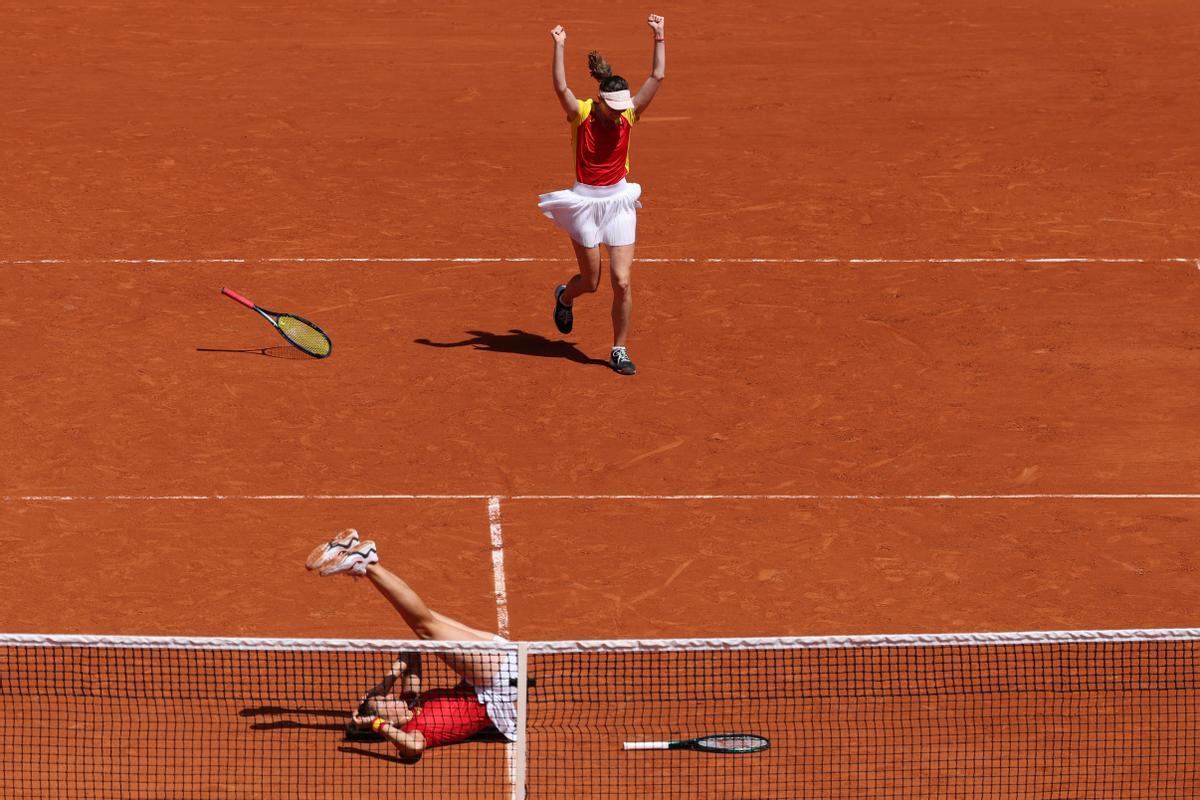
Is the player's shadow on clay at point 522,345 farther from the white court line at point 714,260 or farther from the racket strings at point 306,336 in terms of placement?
the white court line at point 714,260

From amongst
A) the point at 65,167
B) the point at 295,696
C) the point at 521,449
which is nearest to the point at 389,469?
the point at 521,449

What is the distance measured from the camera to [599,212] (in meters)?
15.6

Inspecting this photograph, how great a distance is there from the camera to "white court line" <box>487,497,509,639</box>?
12.4 m

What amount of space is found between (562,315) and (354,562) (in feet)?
21.0

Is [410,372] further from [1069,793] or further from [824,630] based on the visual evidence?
[1069,793]

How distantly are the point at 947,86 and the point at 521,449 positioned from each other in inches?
433

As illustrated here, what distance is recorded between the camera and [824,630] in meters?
12.4

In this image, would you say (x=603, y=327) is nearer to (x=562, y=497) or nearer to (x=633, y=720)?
(x=562, y=497)

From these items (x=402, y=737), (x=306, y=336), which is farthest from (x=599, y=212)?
(x=402, y=737)

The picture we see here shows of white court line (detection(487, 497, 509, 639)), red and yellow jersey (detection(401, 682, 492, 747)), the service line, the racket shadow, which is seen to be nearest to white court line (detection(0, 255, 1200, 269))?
the racket shadow

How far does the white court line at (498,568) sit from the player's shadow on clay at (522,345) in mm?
2856

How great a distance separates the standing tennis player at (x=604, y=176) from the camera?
1516 centimetres

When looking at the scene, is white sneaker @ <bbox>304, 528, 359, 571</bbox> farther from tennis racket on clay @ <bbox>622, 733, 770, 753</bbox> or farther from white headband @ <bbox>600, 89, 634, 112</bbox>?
white headband @ <bbox>600, 89, 634, 112</bbox>

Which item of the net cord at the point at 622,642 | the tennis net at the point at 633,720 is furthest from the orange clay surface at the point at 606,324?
the net cord at the point at 622,642
